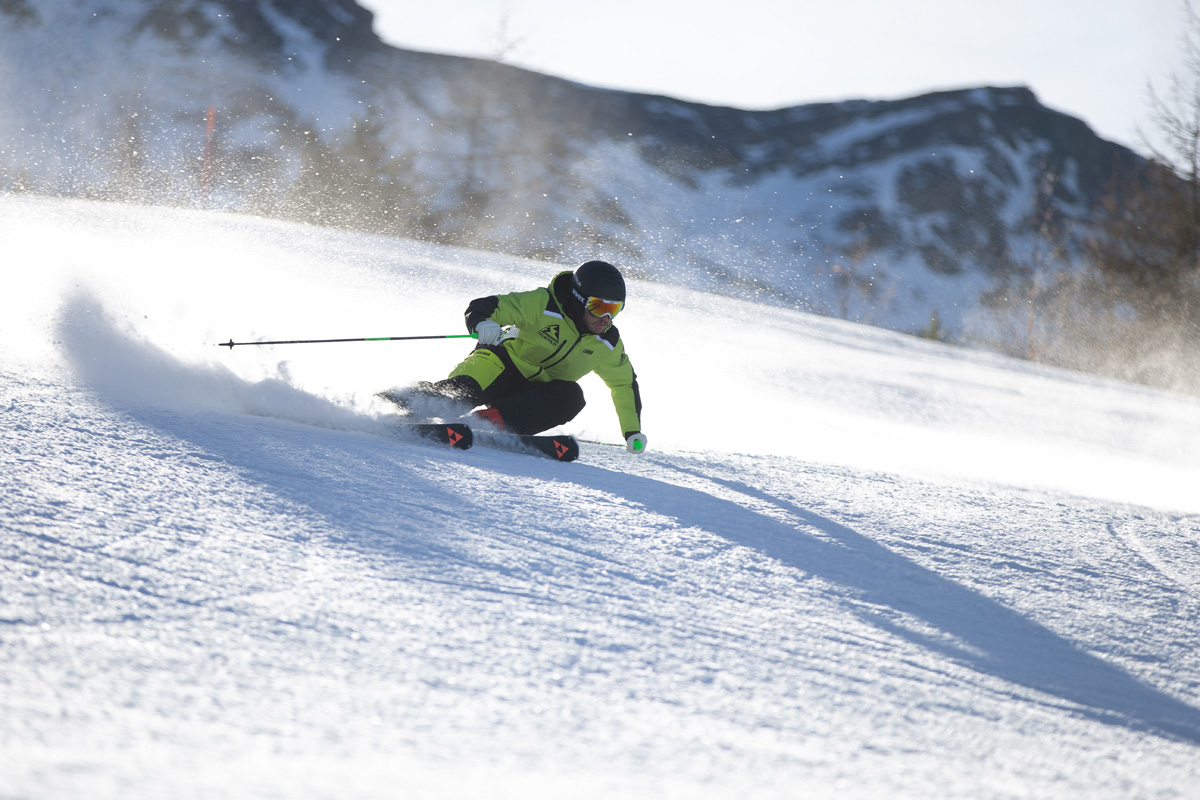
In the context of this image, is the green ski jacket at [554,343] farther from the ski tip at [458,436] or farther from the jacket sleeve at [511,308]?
the ski tip at [458,436]

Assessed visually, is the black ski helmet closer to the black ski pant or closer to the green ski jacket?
the green ski jacket

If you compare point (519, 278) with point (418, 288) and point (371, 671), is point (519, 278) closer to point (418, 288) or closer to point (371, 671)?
point (418, 288)

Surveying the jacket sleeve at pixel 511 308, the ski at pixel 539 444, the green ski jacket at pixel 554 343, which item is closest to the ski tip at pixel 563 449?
the ski at pixel 539 444

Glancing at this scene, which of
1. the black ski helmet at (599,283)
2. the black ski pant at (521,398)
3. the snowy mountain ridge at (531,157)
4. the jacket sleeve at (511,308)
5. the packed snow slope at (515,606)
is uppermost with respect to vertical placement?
the snowy mountain ridge at (531,157)

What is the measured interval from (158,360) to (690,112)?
163 ft

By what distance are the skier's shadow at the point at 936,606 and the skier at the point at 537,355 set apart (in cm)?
67

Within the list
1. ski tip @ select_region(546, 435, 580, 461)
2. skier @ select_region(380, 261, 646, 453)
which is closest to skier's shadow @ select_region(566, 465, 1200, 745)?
ski tip @ select_region(546, 435, 580, 461)

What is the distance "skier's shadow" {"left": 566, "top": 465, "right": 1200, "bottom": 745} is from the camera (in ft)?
6.73

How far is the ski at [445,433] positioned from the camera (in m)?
3.71

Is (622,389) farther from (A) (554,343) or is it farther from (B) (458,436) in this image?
(B) (458,436)

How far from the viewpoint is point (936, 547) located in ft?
10.6

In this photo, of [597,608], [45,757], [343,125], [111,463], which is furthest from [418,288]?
[343,125]

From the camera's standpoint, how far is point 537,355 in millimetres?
4324

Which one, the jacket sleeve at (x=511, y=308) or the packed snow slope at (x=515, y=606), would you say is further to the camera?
the jacket sleeve at (x=511, y=308)
